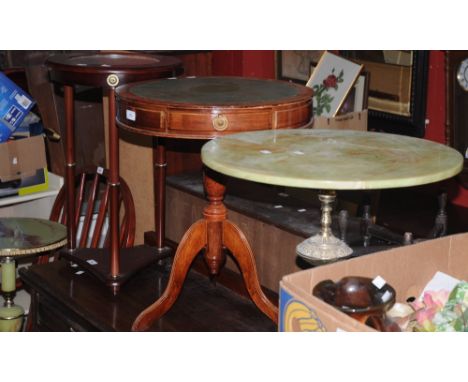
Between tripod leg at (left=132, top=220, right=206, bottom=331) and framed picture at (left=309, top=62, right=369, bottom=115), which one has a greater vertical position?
framed picture at (left=309, top=62, right=369, bottom=115)

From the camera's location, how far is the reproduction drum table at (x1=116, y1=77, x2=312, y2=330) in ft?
8.29

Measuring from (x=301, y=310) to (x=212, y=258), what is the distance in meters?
1.19

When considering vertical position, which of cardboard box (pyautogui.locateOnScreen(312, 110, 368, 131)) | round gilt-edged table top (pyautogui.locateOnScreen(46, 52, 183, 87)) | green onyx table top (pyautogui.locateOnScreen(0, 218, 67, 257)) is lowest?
green onyx table top (pyautogui.locateOnScreen(0, 218, 67, 257))

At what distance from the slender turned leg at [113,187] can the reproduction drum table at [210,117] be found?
0.15m

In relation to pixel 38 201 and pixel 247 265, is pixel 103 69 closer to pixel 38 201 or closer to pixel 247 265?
pixel 247 265

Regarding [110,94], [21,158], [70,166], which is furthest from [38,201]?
[110,94]

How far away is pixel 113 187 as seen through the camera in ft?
9.98

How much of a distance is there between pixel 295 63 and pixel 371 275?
256 cm

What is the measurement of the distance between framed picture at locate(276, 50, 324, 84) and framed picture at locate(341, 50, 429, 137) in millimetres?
323

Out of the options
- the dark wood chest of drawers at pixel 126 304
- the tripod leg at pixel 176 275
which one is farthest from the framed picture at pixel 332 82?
the tripod leg at pixel 176 275

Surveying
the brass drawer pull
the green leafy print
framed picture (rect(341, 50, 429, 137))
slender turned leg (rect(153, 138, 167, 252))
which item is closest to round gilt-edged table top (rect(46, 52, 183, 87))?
slender turned leg (rect(153, 138, 167, 252))

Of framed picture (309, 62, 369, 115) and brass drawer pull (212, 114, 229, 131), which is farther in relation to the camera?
framed picture (309, 62, 369, 115)

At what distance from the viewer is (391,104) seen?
3.88m

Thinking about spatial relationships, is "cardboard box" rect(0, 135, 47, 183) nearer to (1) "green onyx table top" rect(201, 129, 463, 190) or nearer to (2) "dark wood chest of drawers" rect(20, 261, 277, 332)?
(2) "dark wood chest of drawers" rect(20, 261, 277, 332)
